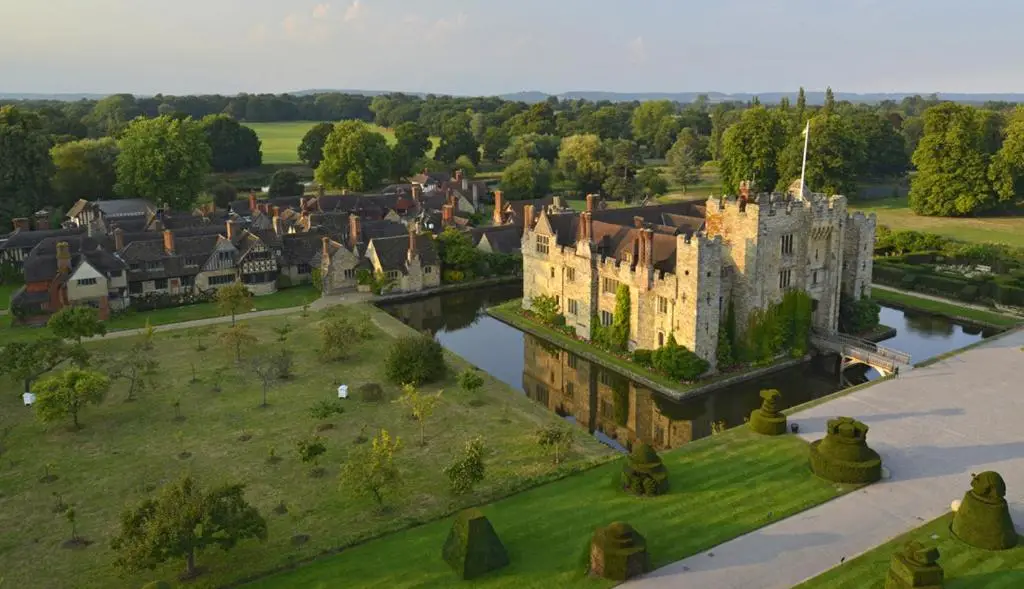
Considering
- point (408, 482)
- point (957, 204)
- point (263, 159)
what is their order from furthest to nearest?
1. point (263, 159)
2. point (957, 204)
3. point (408, 482)

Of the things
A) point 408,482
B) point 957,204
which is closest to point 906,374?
point 408,482

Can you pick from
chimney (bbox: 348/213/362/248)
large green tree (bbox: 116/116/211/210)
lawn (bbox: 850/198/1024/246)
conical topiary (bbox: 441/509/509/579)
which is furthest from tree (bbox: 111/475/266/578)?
lawn (bbox: 850/198/1024/246)

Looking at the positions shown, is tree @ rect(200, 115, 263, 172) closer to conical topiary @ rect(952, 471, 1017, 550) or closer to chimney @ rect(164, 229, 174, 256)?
chimney @ rect(164, 229, 174, 256)

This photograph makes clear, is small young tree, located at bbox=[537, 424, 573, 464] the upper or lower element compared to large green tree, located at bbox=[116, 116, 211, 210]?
lower

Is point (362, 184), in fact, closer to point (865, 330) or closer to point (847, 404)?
point (865, 330)

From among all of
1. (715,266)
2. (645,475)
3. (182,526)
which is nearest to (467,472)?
(645,475)

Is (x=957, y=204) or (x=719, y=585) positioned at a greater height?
(x=957, y=204)

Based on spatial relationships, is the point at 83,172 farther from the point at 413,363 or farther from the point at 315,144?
the point at 413,363
